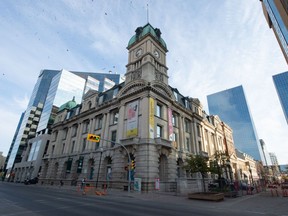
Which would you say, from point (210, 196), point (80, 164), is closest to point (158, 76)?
point (210, 196)

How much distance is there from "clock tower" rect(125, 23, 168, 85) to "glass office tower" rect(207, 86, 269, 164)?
415 ft

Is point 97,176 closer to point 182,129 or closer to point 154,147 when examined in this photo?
point 154,147

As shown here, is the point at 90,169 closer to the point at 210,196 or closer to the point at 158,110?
the point at 158,110

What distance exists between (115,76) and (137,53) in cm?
Answer: 9188

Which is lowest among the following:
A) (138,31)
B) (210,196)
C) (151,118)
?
(210,196)

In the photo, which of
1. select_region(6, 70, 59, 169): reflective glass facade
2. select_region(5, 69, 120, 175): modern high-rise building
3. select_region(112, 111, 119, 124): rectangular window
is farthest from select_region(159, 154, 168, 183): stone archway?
select_region(6, 70, 59, 169): reflective glass facade

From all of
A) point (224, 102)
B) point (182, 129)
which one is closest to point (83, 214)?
point (182, 129)

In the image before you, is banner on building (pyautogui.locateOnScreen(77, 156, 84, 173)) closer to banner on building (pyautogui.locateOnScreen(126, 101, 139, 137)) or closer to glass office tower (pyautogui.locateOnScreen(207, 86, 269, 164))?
banner on building (pyautogui.locateOnScreen(126, 101, 139, 137))

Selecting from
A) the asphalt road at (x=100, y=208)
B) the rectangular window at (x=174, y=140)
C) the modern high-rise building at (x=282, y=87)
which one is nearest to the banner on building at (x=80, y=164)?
the rectangular window at (x=174, y=140)

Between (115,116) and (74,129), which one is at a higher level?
(115,116)

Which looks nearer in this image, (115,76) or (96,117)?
(96,117)

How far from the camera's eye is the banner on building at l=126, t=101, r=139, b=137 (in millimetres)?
27888

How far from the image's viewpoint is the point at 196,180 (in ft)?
84.0

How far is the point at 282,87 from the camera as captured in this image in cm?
9856
